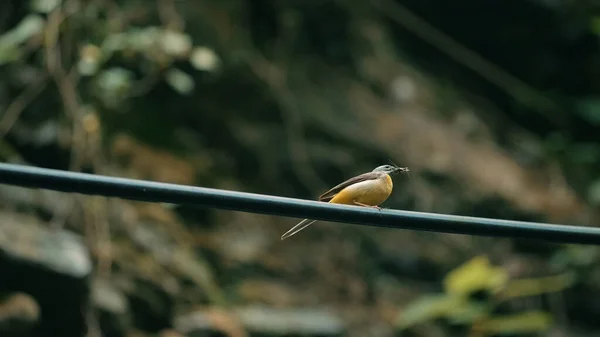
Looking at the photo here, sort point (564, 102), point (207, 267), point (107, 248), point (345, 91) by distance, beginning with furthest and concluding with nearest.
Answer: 1. point (564, 102)
2. point (345, 91)
3. point (207, 267)
4. point (107, 248)

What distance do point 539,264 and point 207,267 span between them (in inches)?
106

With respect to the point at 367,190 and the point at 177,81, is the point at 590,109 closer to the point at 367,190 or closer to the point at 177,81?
the point at 177,81

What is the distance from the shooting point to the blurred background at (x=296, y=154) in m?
4.20

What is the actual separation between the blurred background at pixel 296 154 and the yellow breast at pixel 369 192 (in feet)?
5.12

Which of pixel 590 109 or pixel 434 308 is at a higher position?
pixel 590 109

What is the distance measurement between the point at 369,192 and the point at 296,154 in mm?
3054

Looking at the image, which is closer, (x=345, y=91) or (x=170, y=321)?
(x=170, y=321)

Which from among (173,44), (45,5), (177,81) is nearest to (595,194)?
(177,81)

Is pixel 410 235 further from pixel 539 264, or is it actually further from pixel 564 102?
pixel 564 102

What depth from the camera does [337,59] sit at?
21.7 ft

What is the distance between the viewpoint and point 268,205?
1729mm

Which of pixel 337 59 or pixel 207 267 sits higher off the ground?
pixel 337 59

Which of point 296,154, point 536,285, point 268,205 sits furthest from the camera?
point 296,154

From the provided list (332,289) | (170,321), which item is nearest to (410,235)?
(332,289)
